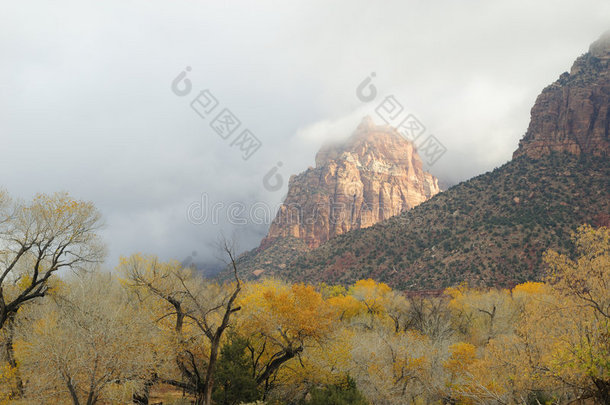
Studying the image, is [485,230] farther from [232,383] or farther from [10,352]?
[10,352]

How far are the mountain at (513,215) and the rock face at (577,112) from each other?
22cm

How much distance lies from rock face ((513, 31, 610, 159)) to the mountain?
0.22 m

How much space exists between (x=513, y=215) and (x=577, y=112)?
159ft

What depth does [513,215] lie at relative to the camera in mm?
67562

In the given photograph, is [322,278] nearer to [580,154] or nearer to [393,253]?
[393,253]

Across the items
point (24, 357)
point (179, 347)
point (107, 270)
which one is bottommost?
point (179, 347)

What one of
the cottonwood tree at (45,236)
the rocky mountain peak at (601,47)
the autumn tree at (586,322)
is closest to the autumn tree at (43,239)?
the cottonwood tree at (45,236)

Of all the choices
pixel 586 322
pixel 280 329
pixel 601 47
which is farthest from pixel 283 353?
pixel 601 47

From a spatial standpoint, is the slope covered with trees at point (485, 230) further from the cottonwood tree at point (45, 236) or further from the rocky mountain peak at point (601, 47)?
the cottonwood tree at point (45, 236)

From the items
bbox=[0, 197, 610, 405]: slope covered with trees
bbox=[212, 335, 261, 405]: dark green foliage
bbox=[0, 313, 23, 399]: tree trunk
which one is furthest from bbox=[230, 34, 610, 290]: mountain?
bbox=[0, 313, 23, 399]: tree trunk

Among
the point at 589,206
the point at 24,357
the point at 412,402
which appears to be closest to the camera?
the point at 24,357

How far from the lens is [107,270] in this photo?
138 feet

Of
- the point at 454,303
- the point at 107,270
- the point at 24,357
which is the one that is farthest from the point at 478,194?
the point at 24,357

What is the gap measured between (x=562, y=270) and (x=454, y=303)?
38.3 metres
